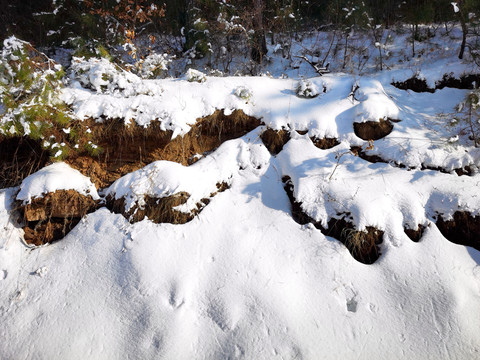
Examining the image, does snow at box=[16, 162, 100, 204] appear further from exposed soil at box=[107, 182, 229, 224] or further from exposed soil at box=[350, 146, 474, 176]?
exposed soil at box=[350, 146, 474, 176]

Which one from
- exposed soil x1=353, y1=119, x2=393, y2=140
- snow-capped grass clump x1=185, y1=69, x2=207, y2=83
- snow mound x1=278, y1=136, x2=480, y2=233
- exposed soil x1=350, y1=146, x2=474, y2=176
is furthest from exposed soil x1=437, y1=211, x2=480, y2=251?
snow-capped grass clump x1=185, y1=69, x2=207, y2=83

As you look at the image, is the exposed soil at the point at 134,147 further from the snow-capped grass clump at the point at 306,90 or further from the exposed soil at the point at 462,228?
the exposed soil at the point at 462,228

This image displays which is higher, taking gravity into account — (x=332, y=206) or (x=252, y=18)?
(x=252, y=18)

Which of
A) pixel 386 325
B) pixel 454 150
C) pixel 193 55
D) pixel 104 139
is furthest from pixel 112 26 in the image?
pixel 386 325

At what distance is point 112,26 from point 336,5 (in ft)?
18.6

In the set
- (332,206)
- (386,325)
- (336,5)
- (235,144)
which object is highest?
(336,5)

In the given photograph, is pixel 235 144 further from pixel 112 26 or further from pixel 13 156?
pixel 112 26

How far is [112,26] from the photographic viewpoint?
640cm

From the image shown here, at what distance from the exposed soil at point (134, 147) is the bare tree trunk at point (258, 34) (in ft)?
11.9

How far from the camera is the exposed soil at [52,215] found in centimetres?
287

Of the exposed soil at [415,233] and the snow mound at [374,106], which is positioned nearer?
the exposed soil at [415,233]

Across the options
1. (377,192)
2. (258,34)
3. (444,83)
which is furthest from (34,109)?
(444,83)

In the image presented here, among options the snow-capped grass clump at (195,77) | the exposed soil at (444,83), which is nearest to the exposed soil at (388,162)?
the exposed soil at (444,83)

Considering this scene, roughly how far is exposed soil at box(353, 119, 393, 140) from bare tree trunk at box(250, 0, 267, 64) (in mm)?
3730
